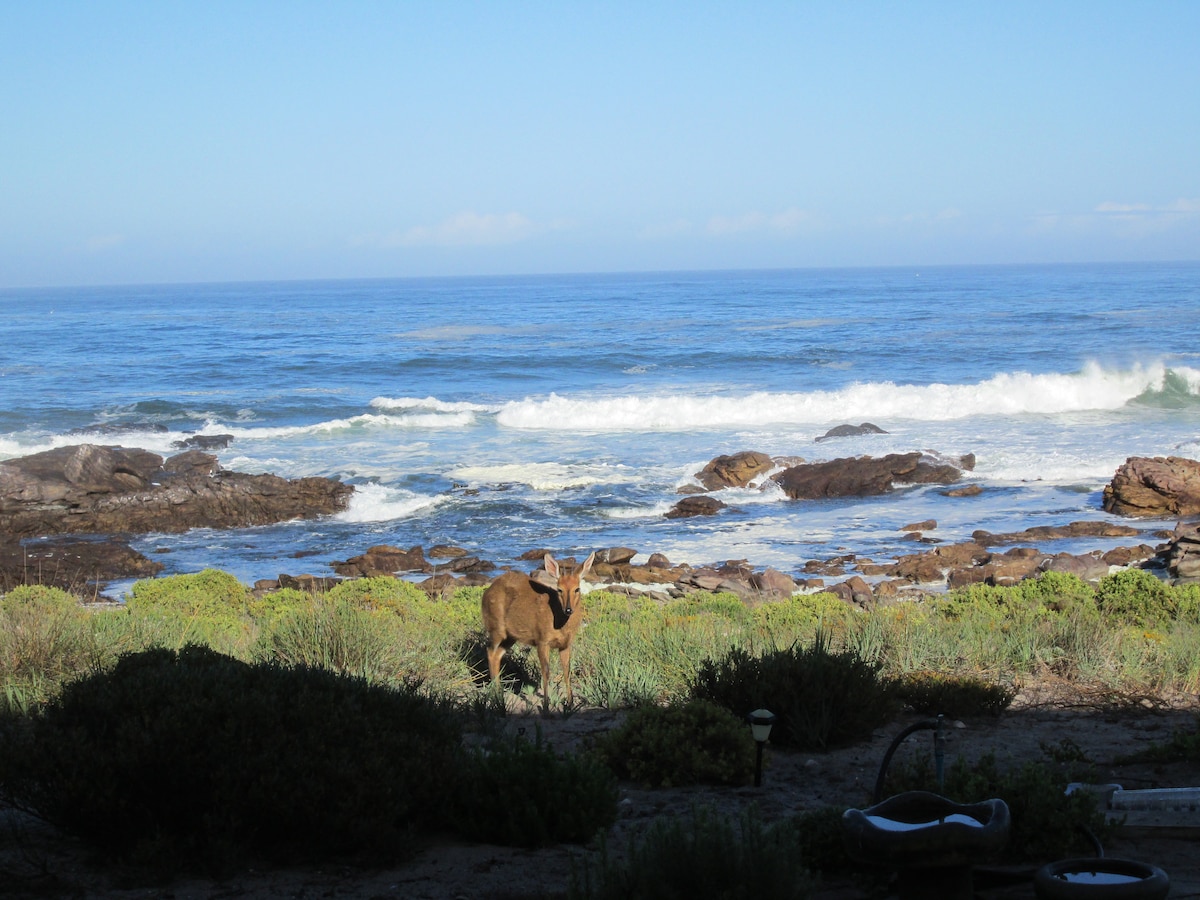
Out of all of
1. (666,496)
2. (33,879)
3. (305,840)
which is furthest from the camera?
(666,496)

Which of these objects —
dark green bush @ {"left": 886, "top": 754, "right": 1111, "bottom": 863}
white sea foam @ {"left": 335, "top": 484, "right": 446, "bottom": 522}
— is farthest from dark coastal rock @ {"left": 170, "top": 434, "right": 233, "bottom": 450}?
dark green bush @ {"left": 886, "top": 754, "right": 1111, "bottom": 863}

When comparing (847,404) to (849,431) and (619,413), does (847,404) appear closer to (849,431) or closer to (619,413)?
(849,431)

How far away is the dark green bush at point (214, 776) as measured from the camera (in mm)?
4129

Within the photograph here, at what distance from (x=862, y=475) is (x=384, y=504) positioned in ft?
31.9

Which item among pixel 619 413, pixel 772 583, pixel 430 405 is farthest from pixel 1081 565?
pixel 430 405

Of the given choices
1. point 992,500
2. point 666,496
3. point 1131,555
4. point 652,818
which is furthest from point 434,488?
point 652,818

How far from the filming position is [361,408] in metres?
35.8

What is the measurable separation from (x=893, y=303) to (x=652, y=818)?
76470mm

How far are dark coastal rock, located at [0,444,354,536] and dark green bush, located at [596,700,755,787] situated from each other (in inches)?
636

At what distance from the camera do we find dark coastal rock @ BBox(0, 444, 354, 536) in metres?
19.9

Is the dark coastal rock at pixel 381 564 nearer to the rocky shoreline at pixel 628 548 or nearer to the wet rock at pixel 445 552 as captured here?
the rocky shoreline at pixel 628 548

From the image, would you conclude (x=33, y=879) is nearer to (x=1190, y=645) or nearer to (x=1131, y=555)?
(x=1190, y=645)

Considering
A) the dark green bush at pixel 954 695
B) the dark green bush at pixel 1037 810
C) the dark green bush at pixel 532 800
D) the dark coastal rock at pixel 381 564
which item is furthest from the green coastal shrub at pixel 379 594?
the dark green bush at pixel 1037 810

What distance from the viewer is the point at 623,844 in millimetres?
A: 4559
